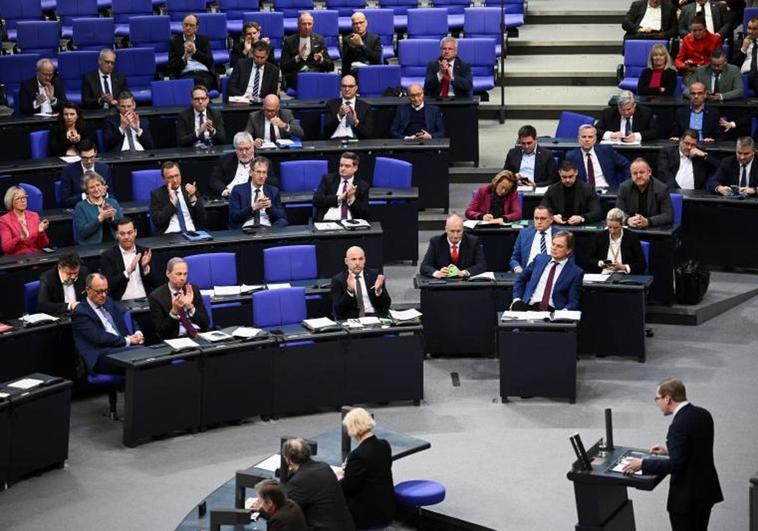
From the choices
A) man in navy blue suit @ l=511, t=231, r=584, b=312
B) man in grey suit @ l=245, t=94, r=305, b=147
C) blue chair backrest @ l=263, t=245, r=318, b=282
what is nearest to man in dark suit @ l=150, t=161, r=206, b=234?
blue chair backrest @ l=263, t=245, r=318, b=282

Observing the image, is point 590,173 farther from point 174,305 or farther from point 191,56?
point 191,56

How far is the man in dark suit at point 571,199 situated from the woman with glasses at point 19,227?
15.0 feet

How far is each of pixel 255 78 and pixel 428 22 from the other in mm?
2715

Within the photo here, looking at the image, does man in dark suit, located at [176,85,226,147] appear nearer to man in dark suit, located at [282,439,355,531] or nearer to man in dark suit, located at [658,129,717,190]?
man in dark suit, located at [658,129,717,190]

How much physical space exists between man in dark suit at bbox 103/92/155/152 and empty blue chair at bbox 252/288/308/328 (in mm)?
3834

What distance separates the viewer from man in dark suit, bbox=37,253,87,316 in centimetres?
1259

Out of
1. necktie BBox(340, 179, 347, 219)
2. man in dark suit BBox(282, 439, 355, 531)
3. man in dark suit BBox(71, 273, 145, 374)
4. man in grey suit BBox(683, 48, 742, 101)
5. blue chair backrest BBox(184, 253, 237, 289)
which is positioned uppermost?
man in grey suit BBox(683, 48, 742, 101)

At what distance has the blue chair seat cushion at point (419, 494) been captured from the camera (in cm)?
989

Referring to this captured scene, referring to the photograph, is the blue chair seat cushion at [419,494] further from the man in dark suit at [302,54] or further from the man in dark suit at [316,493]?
the man in dark suit at [302,54]

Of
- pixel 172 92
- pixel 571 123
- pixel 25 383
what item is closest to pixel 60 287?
pixel 25 383

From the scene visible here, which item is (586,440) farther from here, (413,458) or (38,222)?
(38,222)

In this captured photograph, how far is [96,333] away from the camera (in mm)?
12148

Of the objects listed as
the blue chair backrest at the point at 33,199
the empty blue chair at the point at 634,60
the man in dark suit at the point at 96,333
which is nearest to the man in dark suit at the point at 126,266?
the man in dark suit at the point at 96,333

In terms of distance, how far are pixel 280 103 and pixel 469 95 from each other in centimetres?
209
